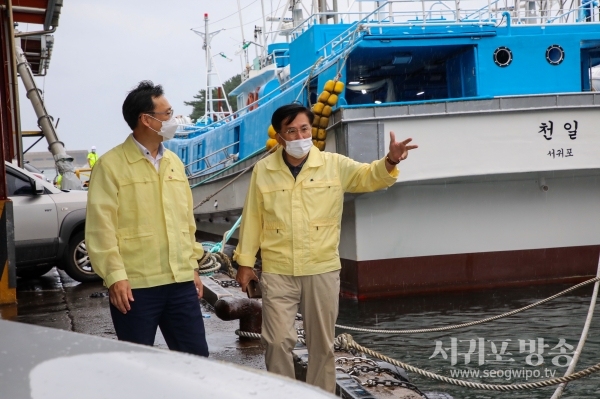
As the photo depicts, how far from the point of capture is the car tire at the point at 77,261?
34.8ft

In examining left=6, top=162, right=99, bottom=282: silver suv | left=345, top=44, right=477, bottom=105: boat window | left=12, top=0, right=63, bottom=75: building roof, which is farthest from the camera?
left=12, top=0, right=63, bottom=75: building roof

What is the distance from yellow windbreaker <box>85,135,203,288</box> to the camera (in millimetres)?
3799

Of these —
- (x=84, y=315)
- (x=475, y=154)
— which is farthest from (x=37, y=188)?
(x=475, y=154)

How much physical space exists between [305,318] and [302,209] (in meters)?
0.62

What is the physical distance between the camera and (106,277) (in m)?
3.63

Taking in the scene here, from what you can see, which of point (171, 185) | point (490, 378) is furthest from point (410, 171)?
point (171, 185)

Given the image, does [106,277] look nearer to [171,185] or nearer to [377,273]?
[171,185]

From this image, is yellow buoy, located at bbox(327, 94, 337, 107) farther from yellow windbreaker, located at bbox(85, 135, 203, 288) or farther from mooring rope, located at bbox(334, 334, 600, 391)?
yellow windbreaker, located at bbox(85, 135, 203, 288)

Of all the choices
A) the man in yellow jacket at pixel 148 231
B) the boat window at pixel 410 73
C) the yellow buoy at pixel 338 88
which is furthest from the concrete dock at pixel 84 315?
the boat window at pixel 410 73

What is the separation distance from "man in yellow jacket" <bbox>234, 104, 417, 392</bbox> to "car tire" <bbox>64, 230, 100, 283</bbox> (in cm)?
688

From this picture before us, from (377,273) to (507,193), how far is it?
233cm

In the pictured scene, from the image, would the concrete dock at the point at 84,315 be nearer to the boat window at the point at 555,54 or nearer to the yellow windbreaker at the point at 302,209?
the yellow windbreaker at the point at 302,209

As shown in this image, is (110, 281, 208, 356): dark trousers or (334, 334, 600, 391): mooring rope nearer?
(110, 281, 208, 356): dark trousers

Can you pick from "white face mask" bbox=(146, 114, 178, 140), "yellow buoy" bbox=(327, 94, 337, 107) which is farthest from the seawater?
"white face mask" bbox=(146, 114, 178, 140)
